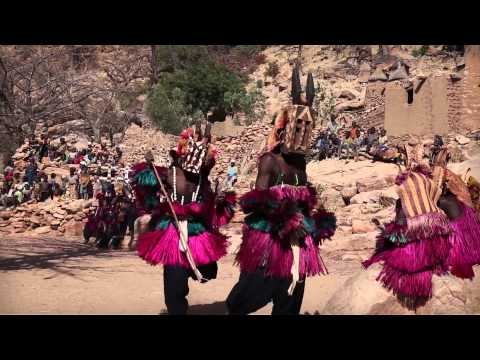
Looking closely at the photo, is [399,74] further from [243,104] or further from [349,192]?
[349,192]

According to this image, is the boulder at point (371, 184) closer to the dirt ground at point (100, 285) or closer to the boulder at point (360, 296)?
the dirt ground at point (100, 285)

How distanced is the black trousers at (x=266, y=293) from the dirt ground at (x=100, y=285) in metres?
1.33

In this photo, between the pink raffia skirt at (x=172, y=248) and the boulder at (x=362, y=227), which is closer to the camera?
the pink raffia skirt at (x=172, y=248)

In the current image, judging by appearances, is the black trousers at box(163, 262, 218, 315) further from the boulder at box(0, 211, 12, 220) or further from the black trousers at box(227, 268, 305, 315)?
the boulder at box(0, 211, 12, 220)

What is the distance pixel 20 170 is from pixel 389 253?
16173 mm

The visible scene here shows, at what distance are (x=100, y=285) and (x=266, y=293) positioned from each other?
11.4ft

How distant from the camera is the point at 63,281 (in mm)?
7602

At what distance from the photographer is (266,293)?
473 cm

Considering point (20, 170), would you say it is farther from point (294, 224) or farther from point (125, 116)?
point (125, 116)

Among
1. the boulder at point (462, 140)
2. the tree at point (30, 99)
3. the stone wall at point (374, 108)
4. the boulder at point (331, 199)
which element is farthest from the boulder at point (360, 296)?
the stone wall at point (374, 108)

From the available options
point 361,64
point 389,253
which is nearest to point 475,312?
point 389,253

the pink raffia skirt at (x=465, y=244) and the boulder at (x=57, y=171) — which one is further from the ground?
the boulder at (x=57, y=171)

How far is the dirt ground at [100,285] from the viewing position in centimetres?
626

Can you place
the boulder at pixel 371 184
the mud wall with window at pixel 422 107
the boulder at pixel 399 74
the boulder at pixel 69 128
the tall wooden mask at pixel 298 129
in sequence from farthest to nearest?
the boulder at pixel 69 128 → the boulder at pixel 399 74 → the mud wall with window at pixel 422 107 → the boulder at pixel 371 184 → the tall wooden mask at pixel 298 129
